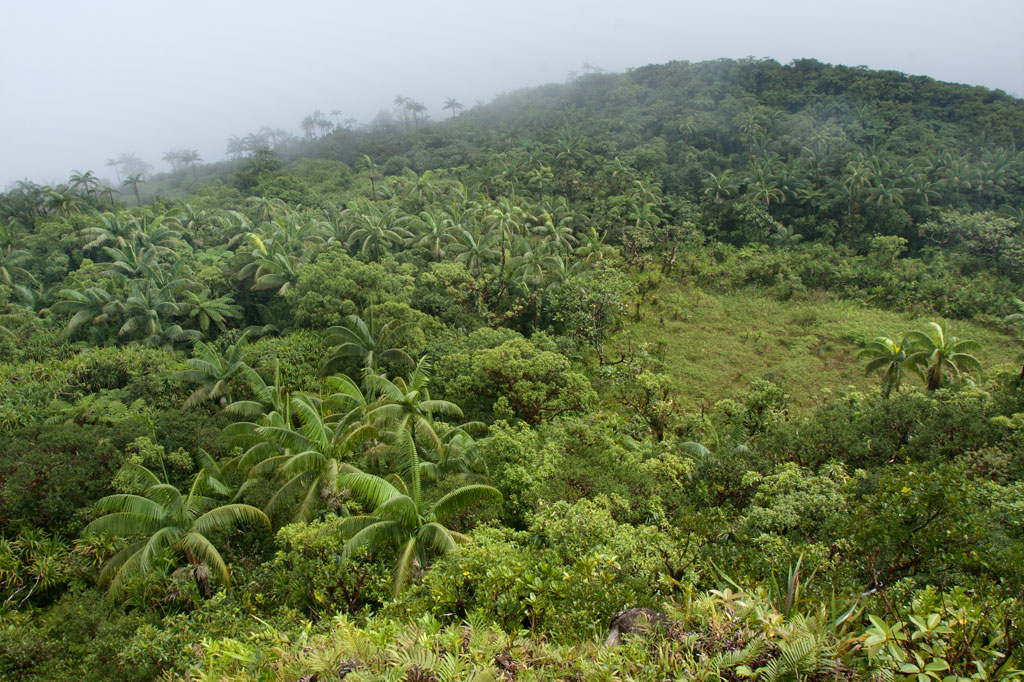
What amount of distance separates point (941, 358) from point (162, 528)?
23.9 metres

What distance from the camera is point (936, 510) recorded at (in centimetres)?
747

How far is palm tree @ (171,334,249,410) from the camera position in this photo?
760 inches

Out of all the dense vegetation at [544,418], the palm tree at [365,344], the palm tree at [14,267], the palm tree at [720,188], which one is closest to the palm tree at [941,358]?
the dense vegetation at [544,418]

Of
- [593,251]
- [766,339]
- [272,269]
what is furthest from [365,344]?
[766,339]

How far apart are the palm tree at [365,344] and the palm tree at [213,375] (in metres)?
3.24

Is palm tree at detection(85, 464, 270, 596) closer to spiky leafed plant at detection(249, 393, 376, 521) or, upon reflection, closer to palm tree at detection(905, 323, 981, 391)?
spiky leafed plant at detection(249, 393, 376, 521)

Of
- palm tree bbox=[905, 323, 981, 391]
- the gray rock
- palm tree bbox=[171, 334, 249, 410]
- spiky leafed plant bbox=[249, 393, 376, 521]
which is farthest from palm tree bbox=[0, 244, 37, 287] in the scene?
palm tree bbox=[905, 323, 981, 391]

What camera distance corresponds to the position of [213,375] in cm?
1964

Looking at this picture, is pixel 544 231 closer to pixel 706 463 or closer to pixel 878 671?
pixel 706 463

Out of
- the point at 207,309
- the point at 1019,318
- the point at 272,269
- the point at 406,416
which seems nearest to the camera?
the point at 406,416

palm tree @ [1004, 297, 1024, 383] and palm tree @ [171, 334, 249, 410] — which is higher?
palm tree @ [171, 334, 249, 410]

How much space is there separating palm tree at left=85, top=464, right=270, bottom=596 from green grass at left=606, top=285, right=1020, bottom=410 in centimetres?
1754

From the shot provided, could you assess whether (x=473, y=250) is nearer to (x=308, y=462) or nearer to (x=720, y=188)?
(x=308, y=462)

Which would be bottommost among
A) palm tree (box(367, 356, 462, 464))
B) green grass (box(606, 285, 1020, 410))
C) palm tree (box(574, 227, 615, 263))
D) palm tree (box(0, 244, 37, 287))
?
green grass (box(606, 285, 1020, 410))
